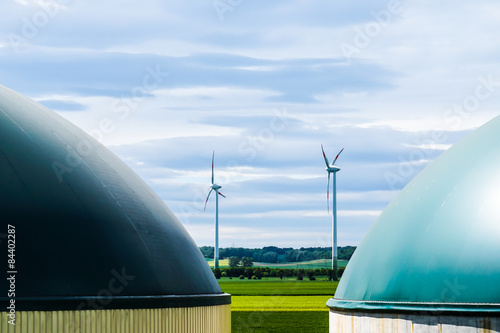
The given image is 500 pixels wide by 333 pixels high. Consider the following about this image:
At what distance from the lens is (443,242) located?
19.2 m

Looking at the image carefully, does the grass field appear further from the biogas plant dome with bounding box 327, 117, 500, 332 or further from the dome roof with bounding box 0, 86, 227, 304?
the biogas plant dome with bounding box 327, 117, 500, 332

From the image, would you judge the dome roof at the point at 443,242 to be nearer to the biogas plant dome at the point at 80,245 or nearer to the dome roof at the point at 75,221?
the biogas plant dome at the point at 80,245

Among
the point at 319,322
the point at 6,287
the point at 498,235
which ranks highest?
the point at 498,235

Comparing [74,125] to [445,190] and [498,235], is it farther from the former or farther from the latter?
[498,235]

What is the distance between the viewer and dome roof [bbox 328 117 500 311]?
18438mm

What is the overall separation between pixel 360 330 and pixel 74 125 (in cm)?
1133

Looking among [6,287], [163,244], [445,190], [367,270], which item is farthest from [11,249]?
[445,190]

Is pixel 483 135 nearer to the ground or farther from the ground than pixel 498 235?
farther from the ground

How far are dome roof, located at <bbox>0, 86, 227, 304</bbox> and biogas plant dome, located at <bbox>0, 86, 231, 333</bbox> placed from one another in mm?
26

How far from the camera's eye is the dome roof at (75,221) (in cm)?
1909

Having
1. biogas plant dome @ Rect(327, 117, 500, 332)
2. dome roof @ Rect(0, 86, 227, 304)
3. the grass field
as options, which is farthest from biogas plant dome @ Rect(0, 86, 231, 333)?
the grass field

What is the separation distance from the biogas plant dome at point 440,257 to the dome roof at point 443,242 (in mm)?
23

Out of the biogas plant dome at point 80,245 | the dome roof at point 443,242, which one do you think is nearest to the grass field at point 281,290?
the biogas plant dome at point 80,245

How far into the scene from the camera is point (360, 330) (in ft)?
67.9
